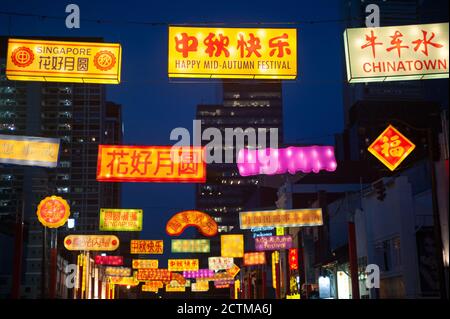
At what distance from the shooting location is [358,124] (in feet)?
372

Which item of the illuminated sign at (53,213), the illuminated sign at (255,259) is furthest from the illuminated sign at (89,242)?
the illuminated sign at (255,259)

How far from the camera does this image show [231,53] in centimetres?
1842

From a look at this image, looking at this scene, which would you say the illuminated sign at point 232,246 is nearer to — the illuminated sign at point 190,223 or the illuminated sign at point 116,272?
the illuminated sign at point 190,223

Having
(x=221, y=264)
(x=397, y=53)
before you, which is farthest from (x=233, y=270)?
(x=397, y=53)

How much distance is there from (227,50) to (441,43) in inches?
257

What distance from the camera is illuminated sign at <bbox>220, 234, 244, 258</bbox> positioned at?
4806 centimetres

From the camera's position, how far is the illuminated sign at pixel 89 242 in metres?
41.4

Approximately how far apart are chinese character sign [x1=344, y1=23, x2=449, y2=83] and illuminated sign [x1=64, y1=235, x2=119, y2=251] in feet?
95.4

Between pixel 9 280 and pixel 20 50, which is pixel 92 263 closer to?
pixel 9 280

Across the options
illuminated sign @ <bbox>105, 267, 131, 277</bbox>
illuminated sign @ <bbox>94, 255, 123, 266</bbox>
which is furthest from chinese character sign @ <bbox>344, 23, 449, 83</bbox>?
illuminated sign @ <bbox>105, 267, 131, 277</bbox>

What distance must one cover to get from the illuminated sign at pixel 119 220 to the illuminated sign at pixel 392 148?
754 inches

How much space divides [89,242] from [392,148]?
24.9 metres

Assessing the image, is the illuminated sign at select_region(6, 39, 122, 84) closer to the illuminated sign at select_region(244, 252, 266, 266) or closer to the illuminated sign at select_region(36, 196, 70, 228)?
the illuminated sign at select_region(36, 196, 70, 228)

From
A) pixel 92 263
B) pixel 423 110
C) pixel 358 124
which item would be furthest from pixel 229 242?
pixel 358 124
